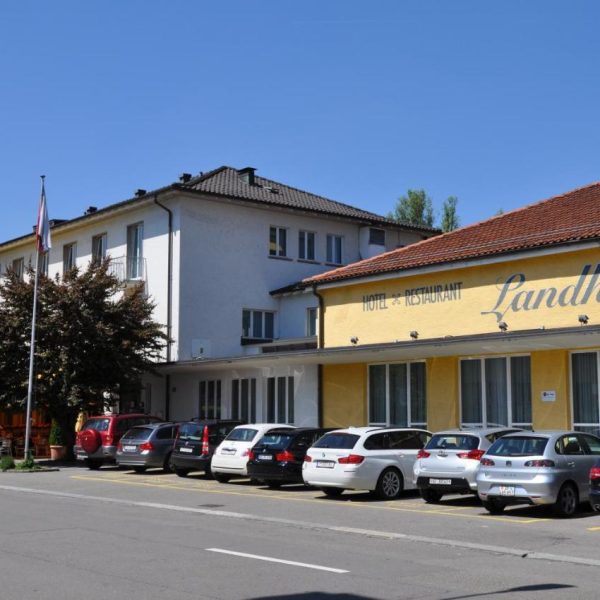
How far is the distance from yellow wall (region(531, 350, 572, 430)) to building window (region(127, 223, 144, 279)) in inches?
736

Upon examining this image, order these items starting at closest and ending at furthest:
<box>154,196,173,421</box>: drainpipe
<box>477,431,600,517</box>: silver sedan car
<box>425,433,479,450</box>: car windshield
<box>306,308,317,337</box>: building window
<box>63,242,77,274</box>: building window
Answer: <box>477,431,600,517</box>: silver sedan car
<box>425,433,479,450</box>: car windshield
<box>154,196,173,421</box>: drainpipe
<box>306,308,317,337</box>: building window
<box>63,242,77,274</box>: building window

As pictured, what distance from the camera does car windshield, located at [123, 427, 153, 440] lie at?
25.6m

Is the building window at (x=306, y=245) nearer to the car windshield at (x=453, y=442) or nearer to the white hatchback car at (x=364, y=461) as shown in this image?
the white hatchback car at (x=364, y=461)

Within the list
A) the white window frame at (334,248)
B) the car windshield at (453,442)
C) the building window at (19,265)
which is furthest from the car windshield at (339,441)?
the building window at (19,265)

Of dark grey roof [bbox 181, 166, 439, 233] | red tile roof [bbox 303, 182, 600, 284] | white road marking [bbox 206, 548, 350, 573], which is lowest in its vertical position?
white road marking [bbox 206, 548, 350, 573]

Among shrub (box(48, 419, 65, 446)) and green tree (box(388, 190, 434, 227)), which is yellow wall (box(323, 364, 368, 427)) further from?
green tree (box(388, 190, 434, 227))

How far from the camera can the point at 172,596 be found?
8109mm

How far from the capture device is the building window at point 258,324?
35.6 m

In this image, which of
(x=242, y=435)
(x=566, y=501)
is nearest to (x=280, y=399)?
(x=242, y=435)

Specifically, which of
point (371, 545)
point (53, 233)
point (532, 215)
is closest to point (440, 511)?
point (371, 545)

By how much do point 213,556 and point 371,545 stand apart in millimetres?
2438

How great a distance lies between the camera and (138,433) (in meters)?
25.8

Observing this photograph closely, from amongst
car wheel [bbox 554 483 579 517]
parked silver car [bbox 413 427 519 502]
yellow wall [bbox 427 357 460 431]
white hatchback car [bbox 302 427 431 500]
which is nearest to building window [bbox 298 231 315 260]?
yellow wall [bbox 427 357 460 431]

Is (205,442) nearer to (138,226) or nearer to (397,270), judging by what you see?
(397,270)
